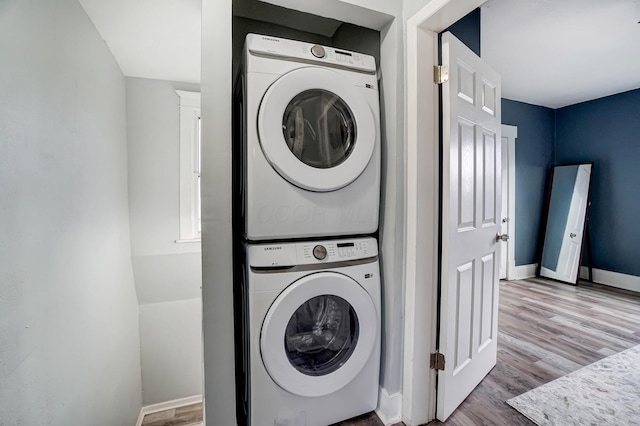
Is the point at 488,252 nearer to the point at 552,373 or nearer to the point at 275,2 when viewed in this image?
the point at 552,373

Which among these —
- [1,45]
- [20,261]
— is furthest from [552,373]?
[1,45]

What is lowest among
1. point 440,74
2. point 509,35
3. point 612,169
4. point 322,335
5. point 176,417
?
point 176,417

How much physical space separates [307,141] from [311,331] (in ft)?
2.98

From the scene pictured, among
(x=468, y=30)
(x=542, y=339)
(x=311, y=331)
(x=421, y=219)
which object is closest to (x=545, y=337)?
(x=542, y=339)

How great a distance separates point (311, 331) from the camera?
135cm

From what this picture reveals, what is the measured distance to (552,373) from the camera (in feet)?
6.09

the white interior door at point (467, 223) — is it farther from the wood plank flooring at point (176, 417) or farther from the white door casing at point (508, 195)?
the white door casing at point (508, 195)

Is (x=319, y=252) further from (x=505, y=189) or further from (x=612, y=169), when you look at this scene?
(x=612, y=169)

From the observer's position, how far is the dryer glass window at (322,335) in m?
1.30

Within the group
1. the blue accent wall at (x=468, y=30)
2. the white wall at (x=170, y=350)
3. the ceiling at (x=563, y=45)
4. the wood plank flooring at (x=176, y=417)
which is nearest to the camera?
the blue accent wall at (x=468, y=30)

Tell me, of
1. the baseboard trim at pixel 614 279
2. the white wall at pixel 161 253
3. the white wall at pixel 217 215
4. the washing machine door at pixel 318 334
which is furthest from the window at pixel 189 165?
the baseboard trim at pixel 614 279

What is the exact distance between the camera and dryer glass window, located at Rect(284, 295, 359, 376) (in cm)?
130

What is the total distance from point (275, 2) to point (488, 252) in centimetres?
180

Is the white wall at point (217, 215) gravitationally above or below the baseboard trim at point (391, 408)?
above
